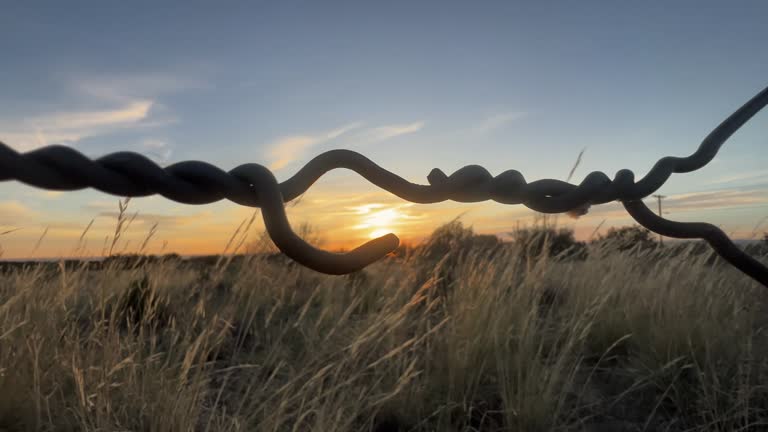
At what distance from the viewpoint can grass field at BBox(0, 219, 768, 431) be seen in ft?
7.54

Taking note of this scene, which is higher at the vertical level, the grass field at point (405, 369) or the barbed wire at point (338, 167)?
the barbed wire at point (338, 167)

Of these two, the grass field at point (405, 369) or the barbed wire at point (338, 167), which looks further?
the grass field at point (405, 369)

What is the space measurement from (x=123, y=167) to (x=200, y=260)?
25.2ft

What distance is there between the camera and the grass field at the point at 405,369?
2.30 metres

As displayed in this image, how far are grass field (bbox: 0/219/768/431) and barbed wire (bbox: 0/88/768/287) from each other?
129 centimetres

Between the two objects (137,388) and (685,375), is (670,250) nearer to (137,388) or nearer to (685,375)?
(685,375)

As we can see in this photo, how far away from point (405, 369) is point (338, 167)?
233 centimetres

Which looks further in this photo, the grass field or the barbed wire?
the grass field

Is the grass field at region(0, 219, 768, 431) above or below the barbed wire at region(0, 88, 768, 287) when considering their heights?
below

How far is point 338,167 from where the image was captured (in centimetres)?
71

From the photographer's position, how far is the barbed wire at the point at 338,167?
0.53m

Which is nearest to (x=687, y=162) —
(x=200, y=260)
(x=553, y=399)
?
(x=553, y=399)

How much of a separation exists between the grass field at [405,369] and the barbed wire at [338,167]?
1294 mm

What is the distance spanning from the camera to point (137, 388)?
2.28 metres
